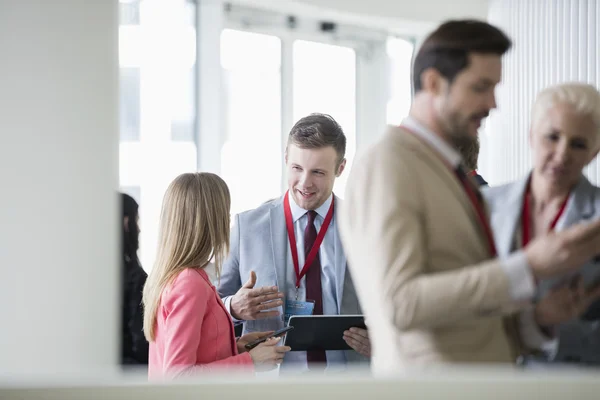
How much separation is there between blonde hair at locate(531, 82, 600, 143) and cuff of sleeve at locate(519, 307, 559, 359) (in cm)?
34

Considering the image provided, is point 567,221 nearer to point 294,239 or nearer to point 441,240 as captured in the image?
point 441,240

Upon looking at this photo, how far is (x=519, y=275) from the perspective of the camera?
44.5 inches

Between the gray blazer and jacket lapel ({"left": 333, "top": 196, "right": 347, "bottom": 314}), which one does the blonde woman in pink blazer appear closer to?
jacket lapel ({"left": 333, "top": 196, "right": 347, "bottom": 314})

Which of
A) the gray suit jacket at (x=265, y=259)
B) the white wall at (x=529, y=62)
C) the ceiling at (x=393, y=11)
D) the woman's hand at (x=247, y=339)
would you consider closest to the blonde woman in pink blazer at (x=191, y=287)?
the woman's hand at (x=247, y=339)

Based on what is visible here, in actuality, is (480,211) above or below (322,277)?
above

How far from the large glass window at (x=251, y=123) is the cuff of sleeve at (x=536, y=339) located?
3.42 meters

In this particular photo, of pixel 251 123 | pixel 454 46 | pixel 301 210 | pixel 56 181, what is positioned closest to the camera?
pixel 454 46

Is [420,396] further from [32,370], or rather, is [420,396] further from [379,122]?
[32,370]

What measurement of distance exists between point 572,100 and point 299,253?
1213 millimetres

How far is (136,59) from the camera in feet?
15.5

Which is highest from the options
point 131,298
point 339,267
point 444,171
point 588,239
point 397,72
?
point 397,72

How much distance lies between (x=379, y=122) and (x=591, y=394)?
71cm

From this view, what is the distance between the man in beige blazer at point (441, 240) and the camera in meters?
1.15

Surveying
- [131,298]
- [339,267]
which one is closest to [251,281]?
[339,267]
